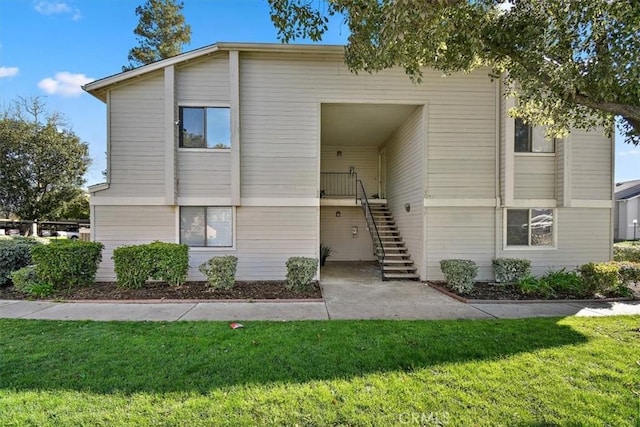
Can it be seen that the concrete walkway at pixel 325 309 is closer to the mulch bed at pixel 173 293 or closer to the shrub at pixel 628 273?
the mulch bed at pixel 173 293

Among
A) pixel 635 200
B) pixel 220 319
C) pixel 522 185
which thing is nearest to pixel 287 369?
pixel 220 319

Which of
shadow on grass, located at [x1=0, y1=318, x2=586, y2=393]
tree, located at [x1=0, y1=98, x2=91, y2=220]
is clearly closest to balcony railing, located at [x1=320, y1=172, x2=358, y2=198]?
shadow on grass, located at [x1=0, y1=318, x2=586, y2=393]

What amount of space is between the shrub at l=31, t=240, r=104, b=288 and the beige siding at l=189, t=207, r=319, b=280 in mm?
2475

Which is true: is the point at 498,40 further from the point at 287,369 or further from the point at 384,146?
→ the point at 384,146

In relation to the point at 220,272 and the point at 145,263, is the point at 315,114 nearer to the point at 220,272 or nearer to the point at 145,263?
the point at 220,272

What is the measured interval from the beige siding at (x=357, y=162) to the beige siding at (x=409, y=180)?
1.25 meters

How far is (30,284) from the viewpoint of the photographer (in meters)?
6.91

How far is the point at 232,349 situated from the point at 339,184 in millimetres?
9456

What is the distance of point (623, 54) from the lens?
4.30 meters

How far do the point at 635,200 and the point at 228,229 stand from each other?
2980 cm

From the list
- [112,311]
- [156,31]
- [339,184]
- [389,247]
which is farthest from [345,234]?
[156,31]

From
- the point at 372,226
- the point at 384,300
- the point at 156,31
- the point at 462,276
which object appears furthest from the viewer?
the point at 156,31

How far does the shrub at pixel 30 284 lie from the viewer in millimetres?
6727

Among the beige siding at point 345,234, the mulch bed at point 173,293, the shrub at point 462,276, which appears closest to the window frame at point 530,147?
the shrub at point 462,276
